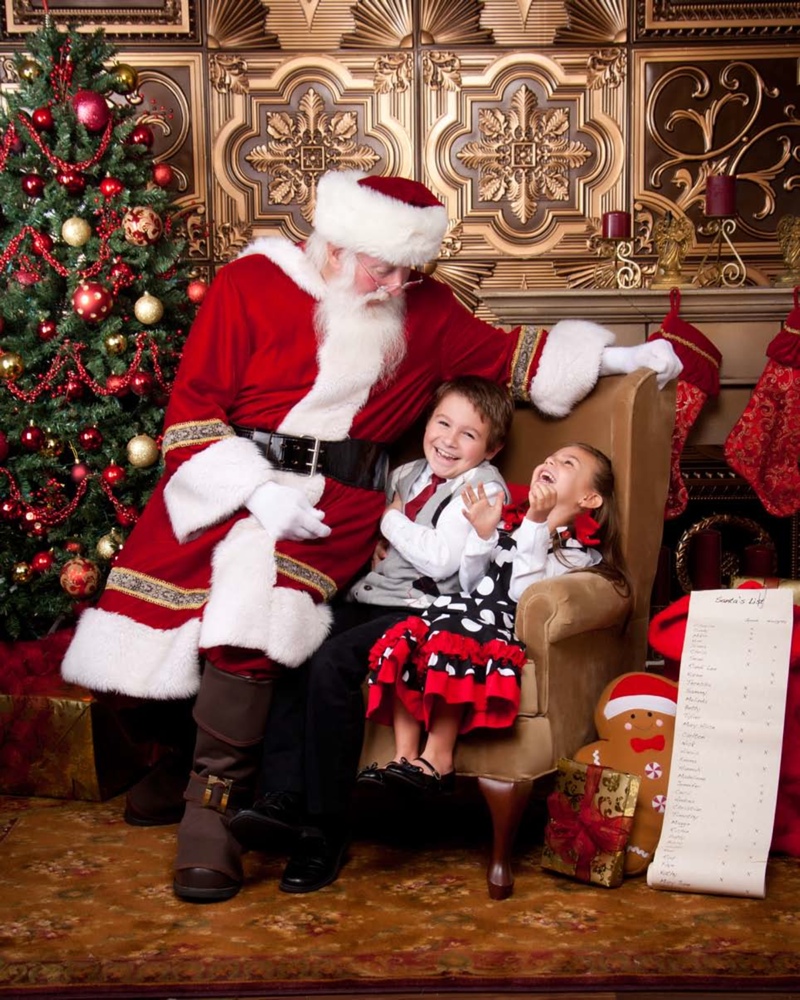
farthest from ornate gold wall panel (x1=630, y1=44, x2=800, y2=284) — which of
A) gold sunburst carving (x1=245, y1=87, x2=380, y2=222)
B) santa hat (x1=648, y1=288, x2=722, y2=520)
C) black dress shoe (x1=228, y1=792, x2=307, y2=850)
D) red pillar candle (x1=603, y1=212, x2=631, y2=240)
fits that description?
black dress shoe (x1=228, y1=792, x2=307, y2=850)

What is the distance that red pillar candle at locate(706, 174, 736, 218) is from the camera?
4.31 m

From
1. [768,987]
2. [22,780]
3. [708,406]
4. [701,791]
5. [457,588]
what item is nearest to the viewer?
[768,987]

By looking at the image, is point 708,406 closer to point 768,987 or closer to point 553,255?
point 553,255

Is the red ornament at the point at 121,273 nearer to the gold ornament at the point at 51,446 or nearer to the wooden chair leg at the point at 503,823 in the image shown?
the gold ornament at the point at 51,446

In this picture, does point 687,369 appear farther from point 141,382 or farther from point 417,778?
point 417,778

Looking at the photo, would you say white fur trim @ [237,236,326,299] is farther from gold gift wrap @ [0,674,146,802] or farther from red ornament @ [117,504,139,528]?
gold gift wrap @ [0,674,146,802]

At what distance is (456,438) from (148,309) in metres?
1.23

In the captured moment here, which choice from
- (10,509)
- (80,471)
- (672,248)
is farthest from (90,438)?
(672,248)

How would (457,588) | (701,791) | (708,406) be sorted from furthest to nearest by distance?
(708,406)
(457,588)
(701,791)

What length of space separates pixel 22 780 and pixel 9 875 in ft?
2.17

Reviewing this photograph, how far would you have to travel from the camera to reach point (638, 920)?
8.26 ft

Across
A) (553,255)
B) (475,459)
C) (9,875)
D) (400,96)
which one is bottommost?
(9,875)

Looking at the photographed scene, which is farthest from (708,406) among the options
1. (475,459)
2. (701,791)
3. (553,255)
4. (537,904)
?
(537,904)

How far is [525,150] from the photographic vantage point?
184 inches
